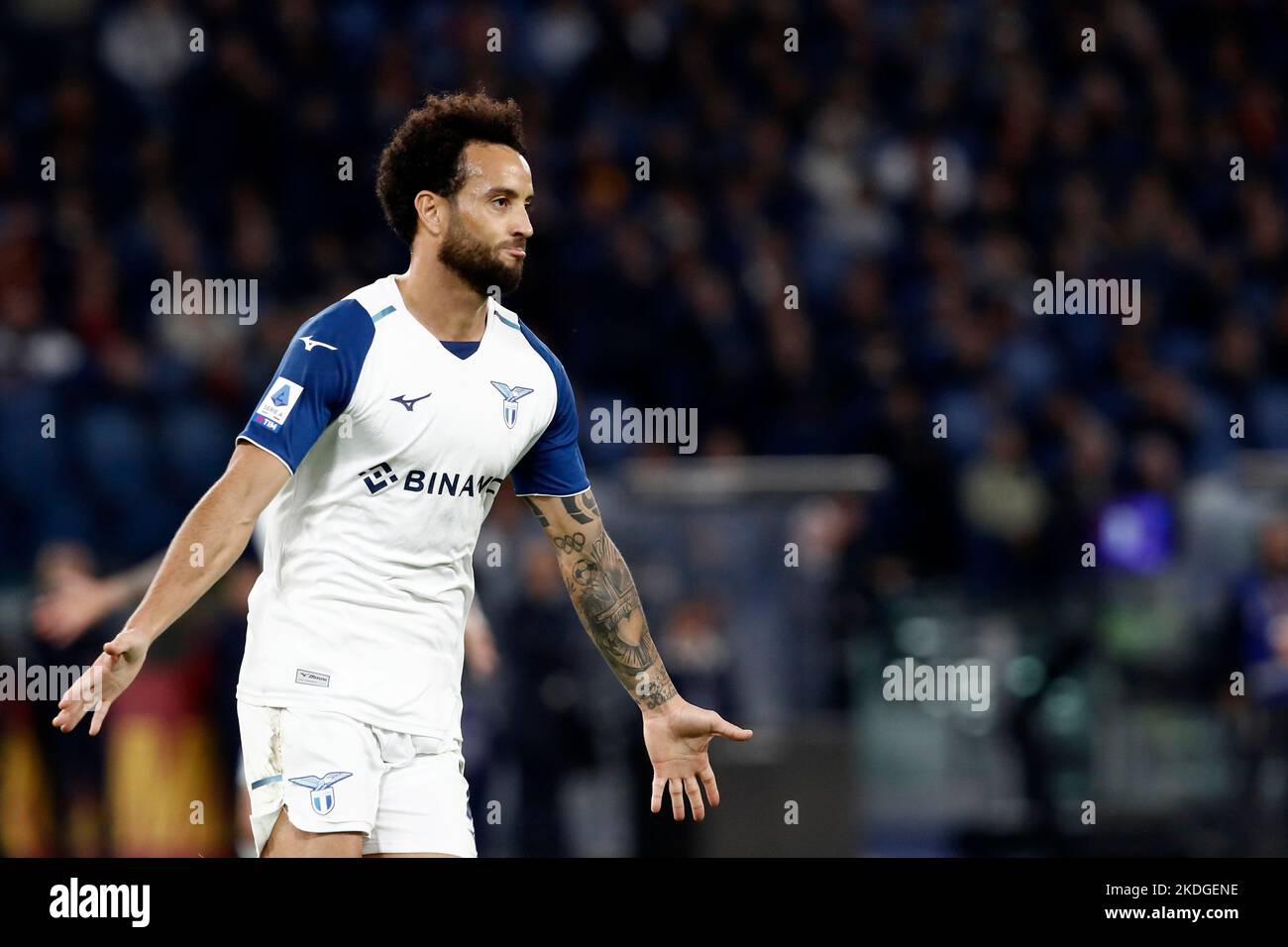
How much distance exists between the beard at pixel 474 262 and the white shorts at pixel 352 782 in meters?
1.16

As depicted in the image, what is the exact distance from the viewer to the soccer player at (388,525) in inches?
179

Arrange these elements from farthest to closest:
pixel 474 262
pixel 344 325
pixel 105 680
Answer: pixel 474 262, pixel 344 325, pixel 105 680

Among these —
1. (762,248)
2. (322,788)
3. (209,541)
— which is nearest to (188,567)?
(209,541)

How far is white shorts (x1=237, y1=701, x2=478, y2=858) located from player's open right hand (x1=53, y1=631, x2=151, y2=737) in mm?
453

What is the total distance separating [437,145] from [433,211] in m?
0.19

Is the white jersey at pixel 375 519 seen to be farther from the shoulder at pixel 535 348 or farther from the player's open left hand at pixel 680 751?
the player's open left hand at pixel 680 751

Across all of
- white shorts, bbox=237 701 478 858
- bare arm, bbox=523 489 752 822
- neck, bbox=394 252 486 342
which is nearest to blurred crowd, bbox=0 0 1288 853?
bare arm, bbox=523 489 752 822

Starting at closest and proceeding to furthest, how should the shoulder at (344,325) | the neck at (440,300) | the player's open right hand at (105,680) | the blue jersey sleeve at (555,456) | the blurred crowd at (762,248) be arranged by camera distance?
the player's open right hand at (105,680) < the shoulder at (344,325) < the neck at (440,300) < the blue jersey sleeve at (555,456) < the blurred crowd at (762,248)

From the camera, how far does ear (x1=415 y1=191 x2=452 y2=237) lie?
498 centimetres

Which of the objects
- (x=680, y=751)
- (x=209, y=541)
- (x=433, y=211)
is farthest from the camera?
(x=680, y=751)

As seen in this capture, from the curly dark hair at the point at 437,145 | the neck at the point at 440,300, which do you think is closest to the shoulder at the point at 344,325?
the neck at the point at 440,300

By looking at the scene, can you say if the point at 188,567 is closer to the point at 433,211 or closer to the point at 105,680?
the point at 105,680

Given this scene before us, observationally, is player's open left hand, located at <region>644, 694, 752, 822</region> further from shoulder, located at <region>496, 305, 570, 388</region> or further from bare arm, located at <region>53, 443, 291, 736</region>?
bare arm, located at <region>53, 443, 291, 736</region>

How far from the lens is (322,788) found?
4.57 metres
